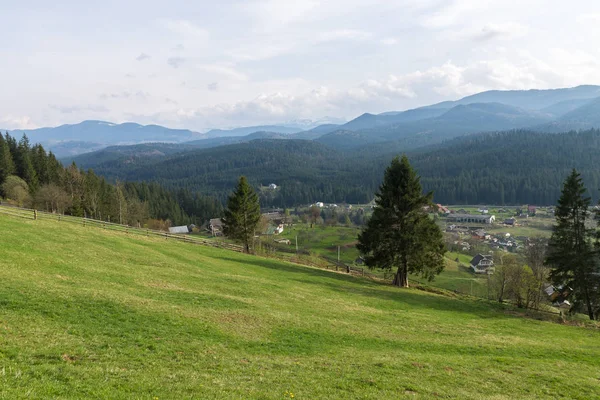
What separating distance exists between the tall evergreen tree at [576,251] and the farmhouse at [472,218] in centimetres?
14441

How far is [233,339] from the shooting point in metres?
16.5

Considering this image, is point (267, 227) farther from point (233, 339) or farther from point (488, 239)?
point (233, 339)

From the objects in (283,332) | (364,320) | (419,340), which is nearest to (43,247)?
(283,332)

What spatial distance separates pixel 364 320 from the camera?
23.7 meters

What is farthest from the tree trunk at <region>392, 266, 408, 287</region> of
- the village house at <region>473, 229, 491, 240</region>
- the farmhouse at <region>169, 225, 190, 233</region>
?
the village house at <region>473, 229, 491, 240</region>

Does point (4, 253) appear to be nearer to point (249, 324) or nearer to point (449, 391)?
point (249, 324)

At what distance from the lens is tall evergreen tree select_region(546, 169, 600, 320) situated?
116ft

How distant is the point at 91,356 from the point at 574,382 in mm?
20081

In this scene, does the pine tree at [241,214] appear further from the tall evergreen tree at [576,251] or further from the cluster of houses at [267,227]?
the cluster of houses at [267,227]

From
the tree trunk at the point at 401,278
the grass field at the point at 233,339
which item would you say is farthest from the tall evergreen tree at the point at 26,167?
the tree trunk at the point at 401,278

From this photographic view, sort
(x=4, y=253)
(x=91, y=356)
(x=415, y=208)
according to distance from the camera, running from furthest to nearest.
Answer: (x=415, y=208) < (x=4, y=253) < (x=91, y=356)

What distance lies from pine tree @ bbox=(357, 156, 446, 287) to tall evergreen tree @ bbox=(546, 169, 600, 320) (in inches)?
452

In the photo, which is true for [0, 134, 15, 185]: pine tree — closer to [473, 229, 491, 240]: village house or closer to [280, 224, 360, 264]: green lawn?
[280, 224, 360, 264]: green lawn

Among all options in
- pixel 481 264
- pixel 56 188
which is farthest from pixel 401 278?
pixel 56 188
